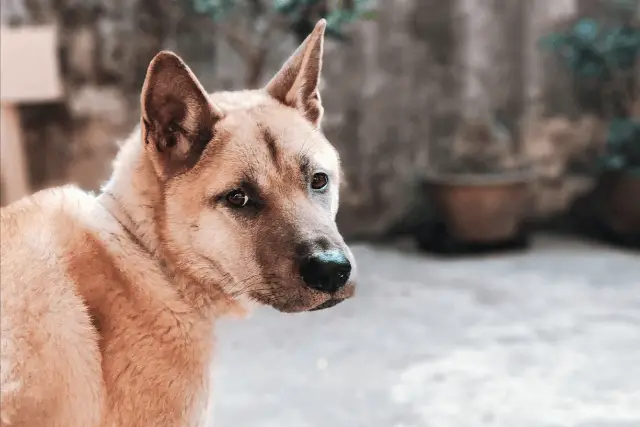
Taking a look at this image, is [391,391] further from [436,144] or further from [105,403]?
[436,144]

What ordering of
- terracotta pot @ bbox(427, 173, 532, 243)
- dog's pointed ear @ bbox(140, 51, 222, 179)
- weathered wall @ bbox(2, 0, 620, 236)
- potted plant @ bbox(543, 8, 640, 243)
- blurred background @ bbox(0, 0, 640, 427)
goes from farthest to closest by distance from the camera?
potted plant @ bbox(543, 8, 640, 243) → terracotta pot @ bbox(427, 173, 532, 243) → weathered wall @ bbox(2, 0, 620, 236) → blurred background @ bbox(0, 0, 640, 427) → dog's pointed ear @ bbox(140, 51, 222, 179)

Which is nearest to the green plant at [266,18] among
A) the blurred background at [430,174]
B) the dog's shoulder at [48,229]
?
the blurred background at [430,174]

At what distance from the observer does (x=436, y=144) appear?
4.43 m

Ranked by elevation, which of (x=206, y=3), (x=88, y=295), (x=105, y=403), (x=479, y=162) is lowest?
(x=479, y=162)

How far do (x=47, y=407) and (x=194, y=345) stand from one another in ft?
0.93

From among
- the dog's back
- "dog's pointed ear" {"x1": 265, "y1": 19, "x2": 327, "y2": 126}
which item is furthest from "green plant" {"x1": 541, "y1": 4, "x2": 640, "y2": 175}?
the dog's back

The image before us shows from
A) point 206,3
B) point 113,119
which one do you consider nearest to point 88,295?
point 206,3

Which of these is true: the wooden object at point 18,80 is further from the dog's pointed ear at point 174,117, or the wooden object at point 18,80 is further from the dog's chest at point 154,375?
the dog's chest at point 154,375

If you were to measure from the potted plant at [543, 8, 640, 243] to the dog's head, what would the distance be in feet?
10.9

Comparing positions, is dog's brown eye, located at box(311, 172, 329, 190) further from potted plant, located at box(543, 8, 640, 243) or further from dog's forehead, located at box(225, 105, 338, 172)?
potted plant, located at box(543, 8, 640, 243)

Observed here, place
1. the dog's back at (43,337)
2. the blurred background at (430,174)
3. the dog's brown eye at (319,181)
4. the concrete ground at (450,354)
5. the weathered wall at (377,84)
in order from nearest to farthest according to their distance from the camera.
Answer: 1. the dog's back at (43,337)
2. the dog's brown eye at (319,181)
3. the concrete ground at (450,354)
4. the blurred background at (430,174)
5. the weathered wall at (377,84)

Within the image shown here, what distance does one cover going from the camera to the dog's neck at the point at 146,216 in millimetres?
1247

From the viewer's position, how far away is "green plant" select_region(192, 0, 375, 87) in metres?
2.62

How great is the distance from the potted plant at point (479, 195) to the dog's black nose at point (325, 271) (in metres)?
2.87
